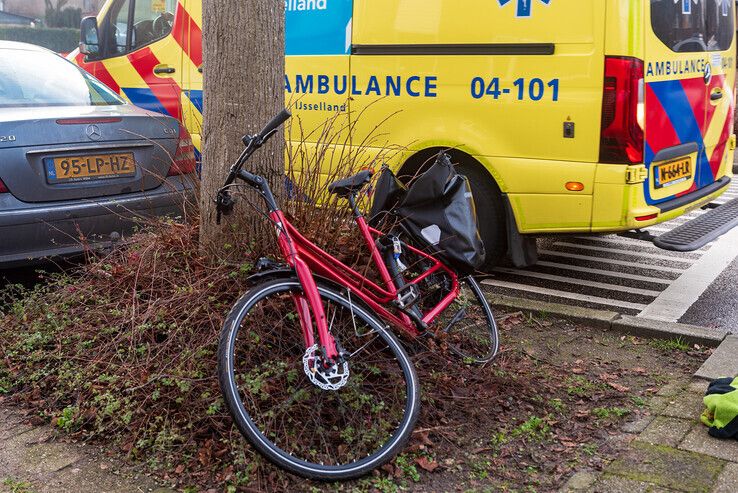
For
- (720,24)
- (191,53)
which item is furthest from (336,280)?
(191,53)

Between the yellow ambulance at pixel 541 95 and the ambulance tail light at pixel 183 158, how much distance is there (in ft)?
3.14

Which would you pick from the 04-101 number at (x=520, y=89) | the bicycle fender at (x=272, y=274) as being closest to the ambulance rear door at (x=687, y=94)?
the 04-101 number at (x=520, y=89)

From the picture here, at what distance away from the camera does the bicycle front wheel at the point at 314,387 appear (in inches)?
124

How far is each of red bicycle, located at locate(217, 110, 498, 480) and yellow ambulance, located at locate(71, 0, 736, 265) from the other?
1917 mm

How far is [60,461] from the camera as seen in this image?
3.39m

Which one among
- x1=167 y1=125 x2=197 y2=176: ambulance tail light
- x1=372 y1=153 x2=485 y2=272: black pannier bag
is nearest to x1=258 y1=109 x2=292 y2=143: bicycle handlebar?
x1=372 y1=153 x2=485 y2=272: black pannier bag

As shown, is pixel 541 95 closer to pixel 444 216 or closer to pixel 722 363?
pixel 444 216

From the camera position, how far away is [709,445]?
345 cm

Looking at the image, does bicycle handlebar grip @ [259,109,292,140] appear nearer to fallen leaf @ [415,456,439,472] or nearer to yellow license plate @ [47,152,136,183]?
fallen leaf @ [415,456,439,472]

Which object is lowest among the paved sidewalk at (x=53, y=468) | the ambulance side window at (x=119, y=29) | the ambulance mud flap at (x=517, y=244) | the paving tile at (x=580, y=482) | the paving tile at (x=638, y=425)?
the paved sidewalk at (x=53, y=468)

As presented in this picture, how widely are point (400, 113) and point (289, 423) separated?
9.89 feet

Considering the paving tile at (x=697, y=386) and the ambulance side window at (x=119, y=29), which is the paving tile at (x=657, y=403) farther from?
the ambulance side window at (x=119, y=29)

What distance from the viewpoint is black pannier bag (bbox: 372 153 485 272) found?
4.07 m

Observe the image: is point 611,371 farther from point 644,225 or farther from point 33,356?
point 33,356
